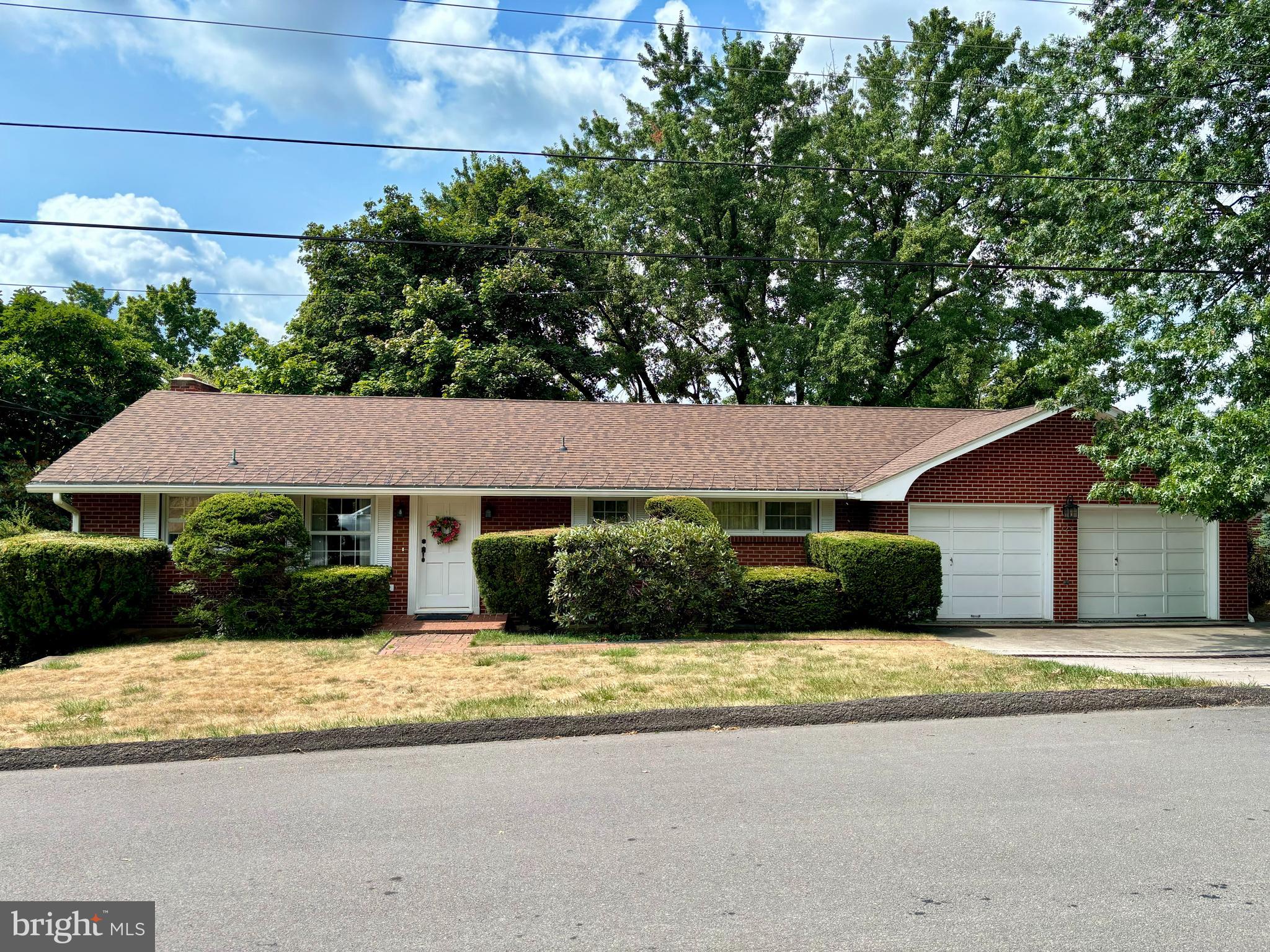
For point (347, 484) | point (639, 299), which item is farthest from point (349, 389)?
point (347, 484)

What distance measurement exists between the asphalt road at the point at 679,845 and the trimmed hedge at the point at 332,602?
654 cm

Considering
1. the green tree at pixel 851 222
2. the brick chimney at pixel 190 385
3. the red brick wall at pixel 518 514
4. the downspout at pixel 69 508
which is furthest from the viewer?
the green tree at pixel 851 222

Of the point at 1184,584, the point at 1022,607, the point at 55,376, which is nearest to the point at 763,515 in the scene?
the point at 1022,607

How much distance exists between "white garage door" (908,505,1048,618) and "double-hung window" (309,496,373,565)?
9.97 metres

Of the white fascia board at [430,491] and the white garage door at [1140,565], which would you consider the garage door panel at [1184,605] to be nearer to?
the white garage door at [1140,565]

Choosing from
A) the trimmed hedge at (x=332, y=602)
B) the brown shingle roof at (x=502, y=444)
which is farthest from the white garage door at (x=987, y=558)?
the trimmed hedge at (x=332, y=602)

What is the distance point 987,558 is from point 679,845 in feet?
39.8

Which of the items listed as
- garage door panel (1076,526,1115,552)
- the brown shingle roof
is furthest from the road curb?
garage door panel (1076,526,1115,552)

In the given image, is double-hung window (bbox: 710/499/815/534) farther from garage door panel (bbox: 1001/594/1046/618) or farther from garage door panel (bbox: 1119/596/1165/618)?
garage door panel (bbox: 1119/596/1165/618)

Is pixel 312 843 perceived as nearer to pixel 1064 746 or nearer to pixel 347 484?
pixel 1064 746

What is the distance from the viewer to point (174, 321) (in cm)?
4038

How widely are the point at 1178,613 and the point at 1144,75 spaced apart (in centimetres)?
954

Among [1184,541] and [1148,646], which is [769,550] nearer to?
[1148,646]

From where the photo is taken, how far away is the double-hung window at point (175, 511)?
1438 cm
